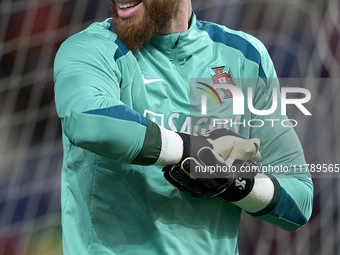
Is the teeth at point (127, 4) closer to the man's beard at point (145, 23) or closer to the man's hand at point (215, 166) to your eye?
the man's beard at point (145, 23)

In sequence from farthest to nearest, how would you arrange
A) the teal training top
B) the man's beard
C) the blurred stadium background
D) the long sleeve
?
the blurred stadium background < the man's beard < the teal training top < the long sleeve

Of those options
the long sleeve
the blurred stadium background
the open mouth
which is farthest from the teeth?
the blurred stadium background

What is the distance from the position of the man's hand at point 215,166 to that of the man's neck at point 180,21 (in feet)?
1.09

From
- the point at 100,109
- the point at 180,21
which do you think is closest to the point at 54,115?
the point at 180,21

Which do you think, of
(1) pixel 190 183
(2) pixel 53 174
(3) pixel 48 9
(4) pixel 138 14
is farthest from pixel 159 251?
(3) pixel 48 9

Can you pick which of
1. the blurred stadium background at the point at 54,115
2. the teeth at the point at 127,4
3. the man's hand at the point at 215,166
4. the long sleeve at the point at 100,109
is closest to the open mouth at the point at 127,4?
the teeth at the point at 127,4

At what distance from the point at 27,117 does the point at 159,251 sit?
49.1 inches

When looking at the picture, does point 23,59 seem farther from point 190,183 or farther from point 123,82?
point 190,183

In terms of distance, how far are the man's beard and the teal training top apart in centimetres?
2

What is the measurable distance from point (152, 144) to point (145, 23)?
1.22ft

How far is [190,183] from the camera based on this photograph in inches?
38.6

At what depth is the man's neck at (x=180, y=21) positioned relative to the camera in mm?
1238

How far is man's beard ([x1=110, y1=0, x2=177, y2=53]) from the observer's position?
Answer: 116 centimetres

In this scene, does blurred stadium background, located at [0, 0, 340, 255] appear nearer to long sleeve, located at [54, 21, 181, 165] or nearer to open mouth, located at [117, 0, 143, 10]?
open mouth, located at [117, 0, 143, 10]
